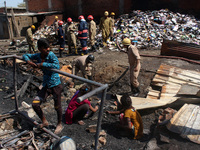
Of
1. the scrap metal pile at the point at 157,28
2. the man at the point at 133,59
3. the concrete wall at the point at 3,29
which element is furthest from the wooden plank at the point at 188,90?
the concrete wall at the point at 3,29

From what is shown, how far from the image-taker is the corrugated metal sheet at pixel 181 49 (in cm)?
666

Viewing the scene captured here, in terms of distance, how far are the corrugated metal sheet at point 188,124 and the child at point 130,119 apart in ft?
1.79

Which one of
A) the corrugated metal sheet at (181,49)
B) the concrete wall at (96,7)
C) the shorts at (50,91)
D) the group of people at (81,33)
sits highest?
the concrete wall at (96,7)

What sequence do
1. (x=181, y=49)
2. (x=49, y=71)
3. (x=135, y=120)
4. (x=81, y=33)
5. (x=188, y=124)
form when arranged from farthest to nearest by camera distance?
(x=81, y=33)
(x=181, y=49)
(x=135, y=120)
(x=188, y=124)
(x=49, y=71)

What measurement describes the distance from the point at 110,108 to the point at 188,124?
199 cm

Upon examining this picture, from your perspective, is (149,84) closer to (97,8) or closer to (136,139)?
(136,139)

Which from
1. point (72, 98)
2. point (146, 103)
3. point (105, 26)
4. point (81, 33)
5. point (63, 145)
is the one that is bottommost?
point (146, 103)

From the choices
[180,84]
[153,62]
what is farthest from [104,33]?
[180,84]

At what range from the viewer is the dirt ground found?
115 inches

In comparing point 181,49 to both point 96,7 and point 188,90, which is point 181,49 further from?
point 96,7

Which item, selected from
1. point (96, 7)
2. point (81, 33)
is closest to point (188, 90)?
point (81, 33)

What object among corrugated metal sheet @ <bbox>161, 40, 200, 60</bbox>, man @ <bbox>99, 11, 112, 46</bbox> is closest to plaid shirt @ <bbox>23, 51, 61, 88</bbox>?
corrugated metal sheet @ <bbox>161, 40, 200, 60</bbox>

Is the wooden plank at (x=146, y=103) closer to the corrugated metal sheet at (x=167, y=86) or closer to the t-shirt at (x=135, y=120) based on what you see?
the corrugated metal sheet at (x=167, y=86)

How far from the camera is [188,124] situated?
2.86 meters
